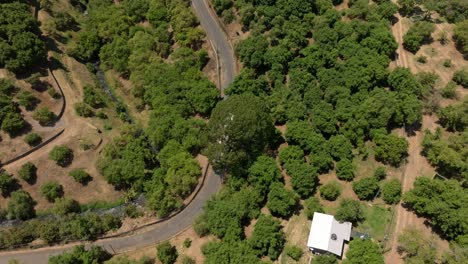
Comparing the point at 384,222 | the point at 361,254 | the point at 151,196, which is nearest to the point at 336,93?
the point at 384,222

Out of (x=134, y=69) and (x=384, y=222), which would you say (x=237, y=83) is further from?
(x=384, y=222)

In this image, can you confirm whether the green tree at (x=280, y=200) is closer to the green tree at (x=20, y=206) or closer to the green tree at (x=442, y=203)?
the green tree at (x=442, y=203)

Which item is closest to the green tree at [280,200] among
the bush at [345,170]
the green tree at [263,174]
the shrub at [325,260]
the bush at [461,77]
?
the green tree at [263,174]

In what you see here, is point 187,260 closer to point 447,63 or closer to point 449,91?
point 449,91

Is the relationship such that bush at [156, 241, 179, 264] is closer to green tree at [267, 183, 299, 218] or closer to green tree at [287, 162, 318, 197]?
green tree at [267, 183, 299, 218]

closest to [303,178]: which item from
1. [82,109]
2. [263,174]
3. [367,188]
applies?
[263,174]
